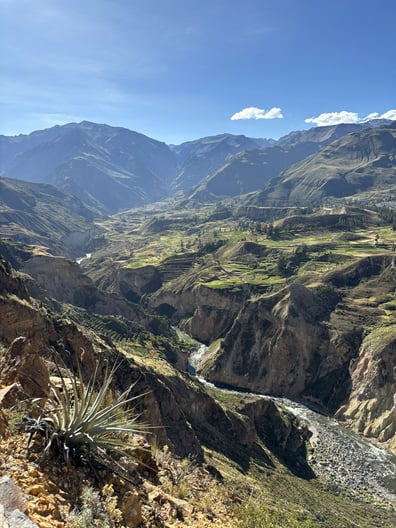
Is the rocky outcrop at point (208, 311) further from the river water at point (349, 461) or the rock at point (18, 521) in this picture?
the rock at point (18, 521)

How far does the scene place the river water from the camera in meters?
51.8

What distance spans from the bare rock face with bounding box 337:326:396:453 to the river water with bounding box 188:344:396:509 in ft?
7.22

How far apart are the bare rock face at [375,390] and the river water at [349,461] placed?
2200 mm

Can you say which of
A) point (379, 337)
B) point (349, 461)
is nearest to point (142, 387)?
point (349, 461)

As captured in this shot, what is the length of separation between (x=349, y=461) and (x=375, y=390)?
1560 cm

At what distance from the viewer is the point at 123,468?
9.89 meters

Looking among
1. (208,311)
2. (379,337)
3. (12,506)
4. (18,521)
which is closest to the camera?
(18,521)

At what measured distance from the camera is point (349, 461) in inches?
2303

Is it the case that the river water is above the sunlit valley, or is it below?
below

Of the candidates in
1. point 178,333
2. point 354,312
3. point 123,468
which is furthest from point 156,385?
point 178,333

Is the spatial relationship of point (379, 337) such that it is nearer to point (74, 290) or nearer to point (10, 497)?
point (10, 497)

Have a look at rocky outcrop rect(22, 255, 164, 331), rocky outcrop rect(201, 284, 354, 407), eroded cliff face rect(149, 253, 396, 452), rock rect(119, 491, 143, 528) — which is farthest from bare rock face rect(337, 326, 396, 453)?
rock rect(119, 491, 143, 528)

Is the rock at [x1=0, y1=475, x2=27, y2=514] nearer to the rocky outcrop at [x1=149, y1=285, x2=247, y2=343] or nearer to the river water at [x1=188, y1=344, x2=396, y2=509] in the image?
the river water at [x1=188, y1=344, x2=396, y2=509]

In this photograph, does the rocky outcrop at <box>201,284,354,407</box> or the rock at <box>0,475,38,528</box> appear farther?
the rocky outcrop at <box>201,284,354,407</box>
